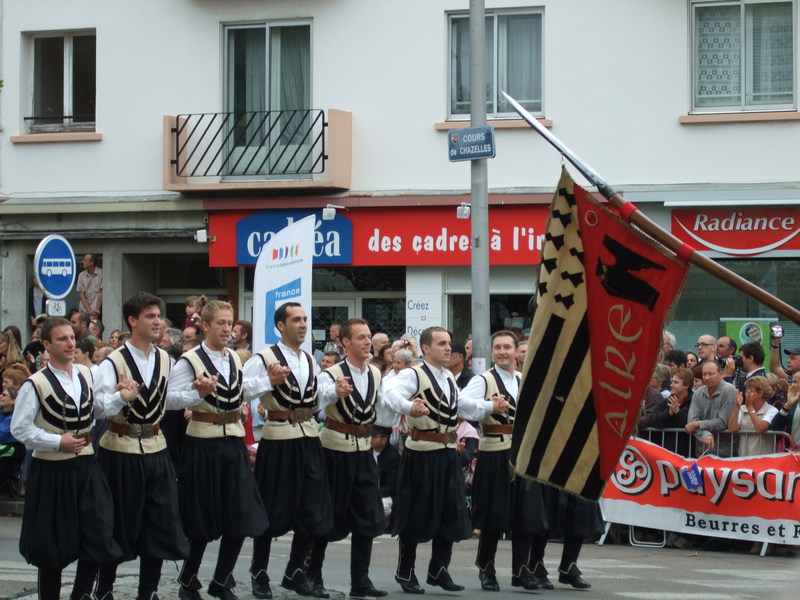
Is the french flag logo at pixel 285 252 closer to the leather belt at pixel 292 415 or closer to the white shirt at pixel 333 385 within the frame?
the white shirt at pixel 333 385

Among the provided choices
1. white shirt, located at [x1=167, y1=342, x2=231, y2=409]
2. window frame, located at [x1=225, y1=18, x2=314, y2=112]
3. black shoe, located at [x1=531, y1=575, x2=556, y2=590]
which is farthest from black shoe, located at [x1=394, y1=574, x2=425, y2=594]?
window frame, located at [x1=225, y1=18, x2=314, y2=112]

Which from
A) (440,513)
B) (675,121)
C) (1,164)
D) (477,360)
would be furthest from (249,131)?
(440,513)

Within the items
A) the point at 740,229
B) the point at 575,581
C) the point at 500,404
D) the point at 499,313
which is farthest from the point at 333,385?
the point at 740,229

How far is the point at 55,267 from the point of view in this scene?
13.6m

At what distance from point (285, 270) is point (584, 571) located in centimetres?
449

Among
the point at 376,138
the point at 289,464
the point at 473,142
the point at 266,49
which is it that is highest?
the point at 266,49

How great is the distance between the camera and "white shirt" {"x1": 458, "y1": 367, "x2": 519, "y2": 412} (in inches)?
365

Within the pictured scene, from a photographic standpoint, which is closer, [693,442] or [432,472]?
[432,472]

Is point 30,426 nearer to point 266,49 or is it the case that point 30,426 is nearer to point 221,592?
point 221,592

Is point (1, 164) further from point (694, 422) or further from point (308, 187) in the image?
point (694, 422)

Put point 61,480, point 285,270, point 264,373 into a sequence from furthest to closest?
1. point 285,270
2. point 264,373
3. point 61,480

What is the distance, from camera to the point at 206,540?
8180mm

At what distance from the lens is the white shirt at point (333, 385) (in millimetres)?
8820

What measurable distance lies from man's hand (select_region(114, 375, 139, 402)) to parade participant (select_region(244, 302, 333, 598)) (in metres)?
1.09
